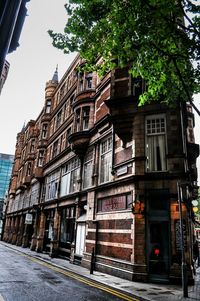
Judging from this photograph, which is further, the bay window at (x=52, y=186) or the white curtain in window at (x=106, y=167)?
the bay window at (x=52, y=186)

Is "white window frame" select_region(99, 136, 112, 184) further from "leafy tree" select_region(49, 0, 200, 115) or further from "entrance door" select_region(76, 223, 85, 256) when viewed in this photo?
"leafy tree" select_region(49, 0, 200, 115)

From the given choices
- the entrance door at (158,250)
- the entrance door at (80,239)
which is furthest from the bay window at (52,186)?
the entrance door at (158,250)

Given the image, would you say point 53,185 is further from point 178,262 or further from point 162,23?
point 162,23

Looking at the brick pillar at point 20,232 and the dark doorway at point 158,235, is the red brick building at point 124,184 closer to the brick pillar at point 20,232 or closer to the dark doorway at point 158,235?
the dark doorway at point 158,235

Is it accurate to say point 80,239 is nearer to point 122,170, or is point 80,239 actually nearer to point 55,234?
point 55,234

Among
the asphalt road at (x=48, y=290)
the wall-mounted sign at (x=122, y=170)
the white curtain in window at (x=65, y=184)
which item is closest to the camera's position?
the asphalt road at (x=48, y=290)

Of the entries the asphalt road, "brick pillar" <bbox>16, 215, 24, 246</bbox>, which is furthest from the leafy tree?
"brick pillar" <bbox>16, 215, 24, 246</bbox>

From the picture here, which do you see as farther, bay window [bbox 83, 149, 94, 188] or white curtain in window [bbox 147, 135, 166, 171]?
bay window [bbox 83, 149, 94, 188]

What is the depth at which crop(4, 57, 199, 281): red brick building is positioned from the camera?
460 inches

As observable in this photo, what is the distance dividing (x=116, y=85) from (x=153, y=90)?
512cm

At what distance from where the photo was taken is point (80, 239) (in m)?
18.1

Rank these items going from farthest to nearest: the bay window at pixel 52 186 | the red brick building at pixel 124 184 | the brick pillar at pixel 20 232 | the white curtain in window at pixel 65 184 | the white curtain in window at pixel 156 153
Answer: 1. the brick pillar at pixel 20 232
2. the bay window at pixel 52 186
3. the white curtain in window at pixel 65 184
4. the white curtain in window at pixel 156 153
5. the red brick building at pixel 124 184

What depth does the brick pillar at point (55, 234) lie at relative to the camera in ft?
71.3

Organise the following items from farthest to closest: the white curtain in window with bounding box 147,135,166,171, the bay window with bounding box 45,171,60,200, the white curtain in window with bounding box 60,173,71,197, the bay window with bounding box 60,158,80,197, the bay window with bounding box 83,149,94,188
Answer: the bay window with bounding box 45,171,60,200
the white curtain in window with bounding box 60,173,71,197
the bay window with bounding box 60,158,80,197
the bay window with bounding box 83,149,94,188
the white curtain in window with bounding box 147,135,166,171
